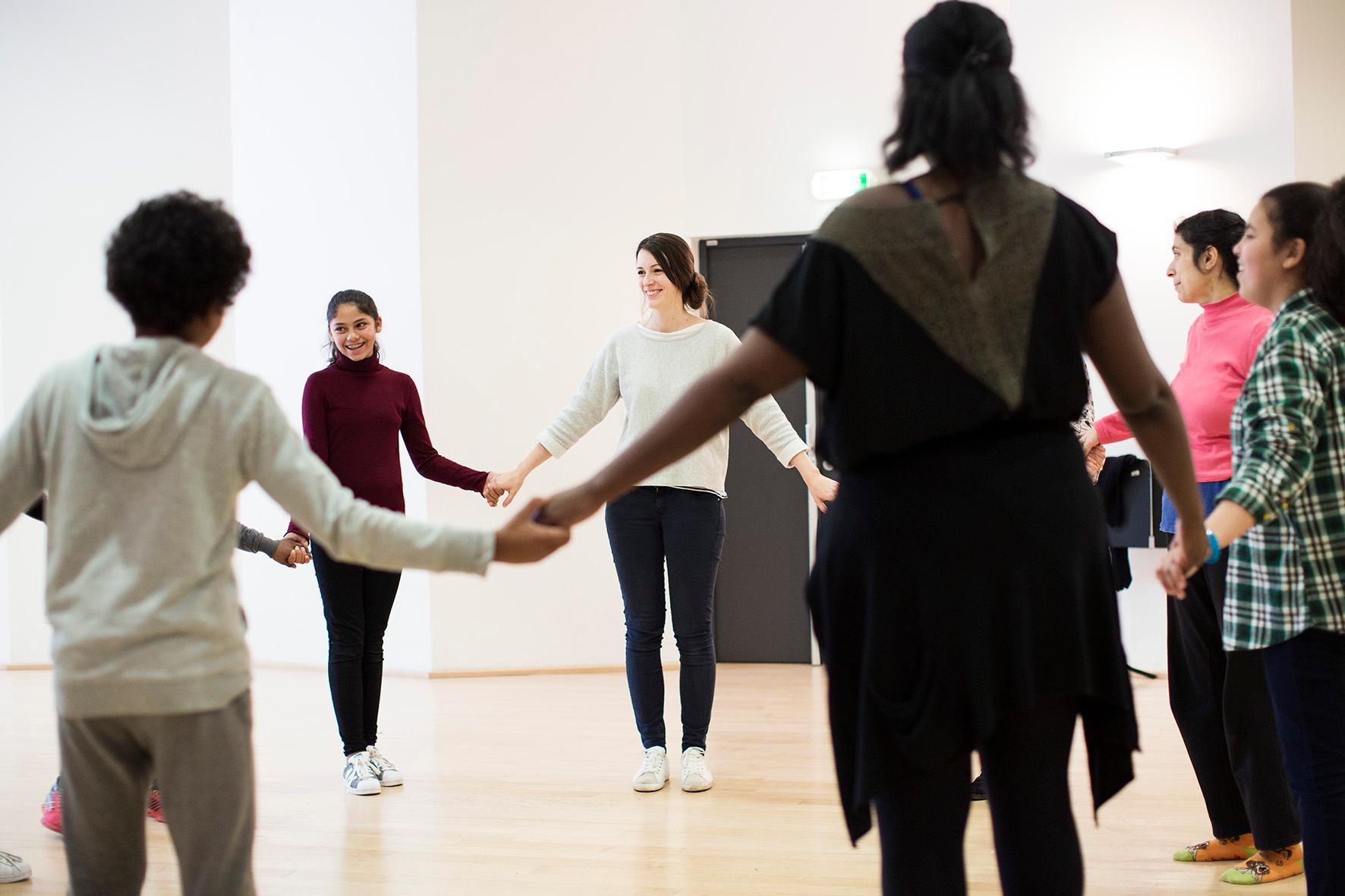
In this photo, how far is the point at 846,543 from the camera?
1430mm

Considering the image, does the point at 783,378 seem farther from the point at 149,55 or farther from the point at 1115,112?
the point at 149,55

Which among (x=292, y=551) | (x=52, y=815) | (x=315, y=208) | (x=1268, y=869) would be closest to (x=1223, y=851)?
(x=1268, y=869)

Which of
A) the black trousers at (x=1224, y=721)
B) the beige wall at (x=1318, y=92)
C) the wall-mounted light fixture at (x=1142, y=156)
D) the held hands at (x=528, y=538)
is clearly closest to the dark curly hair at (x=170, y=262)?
the held hands at (x=528, y=538)

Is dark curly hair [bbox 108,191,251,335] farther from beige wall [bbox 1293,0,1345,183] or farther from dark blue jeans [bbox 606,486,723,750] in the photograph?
beige wall [bbox 1293,0,1345,183]

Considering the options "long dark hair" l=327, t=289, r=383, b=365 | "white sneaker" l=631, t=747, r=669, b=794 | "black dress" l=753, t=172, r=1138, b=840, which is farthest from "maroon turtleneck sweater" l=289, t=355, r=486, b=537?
"black dress" l=753, t=172, r=1138, b=840

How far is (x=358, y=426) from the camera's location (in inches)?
148

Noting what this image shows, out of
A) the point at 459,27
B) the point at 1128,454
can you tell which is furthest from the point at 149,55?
the point at 1128,454

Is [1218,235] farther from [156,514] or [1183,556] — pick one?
[156,514]

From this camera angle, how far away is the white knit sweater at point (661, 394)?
366cm

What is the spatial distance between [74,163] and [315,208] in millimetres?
1406

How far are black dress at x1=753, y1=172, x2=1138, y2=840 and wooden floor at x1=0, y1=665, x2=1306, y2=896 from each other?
58.6 inches

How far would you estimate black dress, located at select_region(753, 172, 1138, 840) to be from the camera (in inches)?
53.7

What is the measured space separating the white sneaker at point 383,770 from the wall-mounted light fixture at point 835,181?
140 inches

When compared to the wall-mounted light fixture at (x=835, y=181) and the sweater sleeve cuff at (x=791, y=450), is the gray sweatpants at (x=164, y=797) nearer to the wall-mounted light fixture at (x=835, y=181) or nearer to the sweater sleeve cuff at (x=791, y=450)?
the sweater sleeve cuff at (x=791, y=450)
